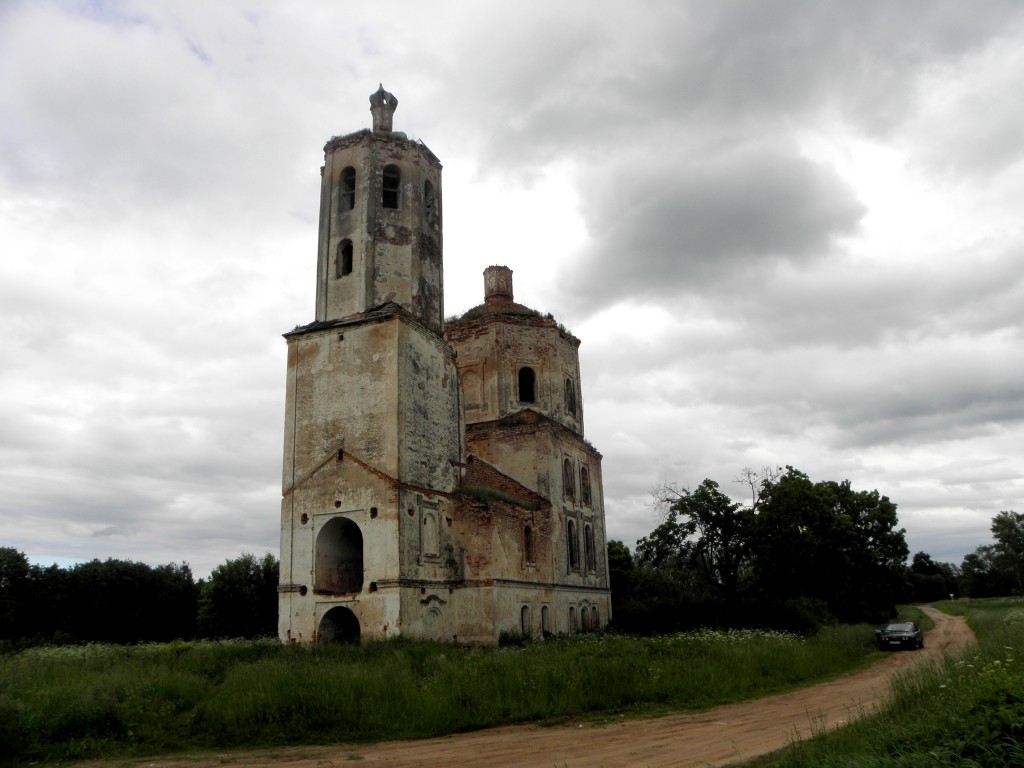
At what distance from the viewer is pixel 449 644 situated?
70.8ft

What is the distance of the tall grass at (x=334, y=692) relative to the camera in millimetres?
11664

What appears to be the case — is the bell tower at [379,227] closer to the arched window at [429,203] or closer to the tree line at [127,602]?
the arched window at [429,203]

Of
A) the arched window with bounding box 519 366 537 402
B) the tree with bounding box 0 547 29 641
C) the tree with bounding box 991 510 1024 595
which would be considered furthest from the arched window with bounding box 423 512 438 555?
the tree with bounding box 991 510 1024 595

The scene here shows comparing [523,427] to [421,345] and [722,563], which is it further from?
[722,563]

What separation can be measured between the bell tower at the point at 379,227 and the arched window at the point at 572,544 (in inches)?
411

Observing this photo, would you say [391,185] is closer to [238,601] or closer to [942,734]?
[942,734]

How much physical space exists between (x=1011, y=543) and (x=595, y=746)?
82.1 metres

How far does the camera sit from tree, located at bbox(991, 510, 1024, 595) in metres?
75.5

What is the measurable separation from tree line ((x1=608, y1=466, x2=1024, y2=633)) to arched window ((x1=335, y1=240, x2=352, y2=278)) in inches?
724

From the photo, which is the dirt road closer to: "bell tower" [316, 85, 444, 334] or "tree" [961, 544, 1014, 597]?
"bell tower" [316, 85, 444, 334]

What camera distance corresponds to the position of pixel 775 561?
33969 mm

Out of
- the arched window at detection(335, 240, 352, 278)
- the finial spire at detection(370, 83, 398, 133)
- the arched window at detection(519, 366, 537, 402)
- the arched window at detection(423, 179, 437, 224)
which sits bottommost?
the arched window at detection(519, 366, 537, 402)

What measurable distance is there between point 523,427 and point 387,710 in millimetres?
18601

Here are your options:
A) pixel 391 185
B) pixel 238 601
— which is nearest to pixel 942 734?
pixel 391 185
